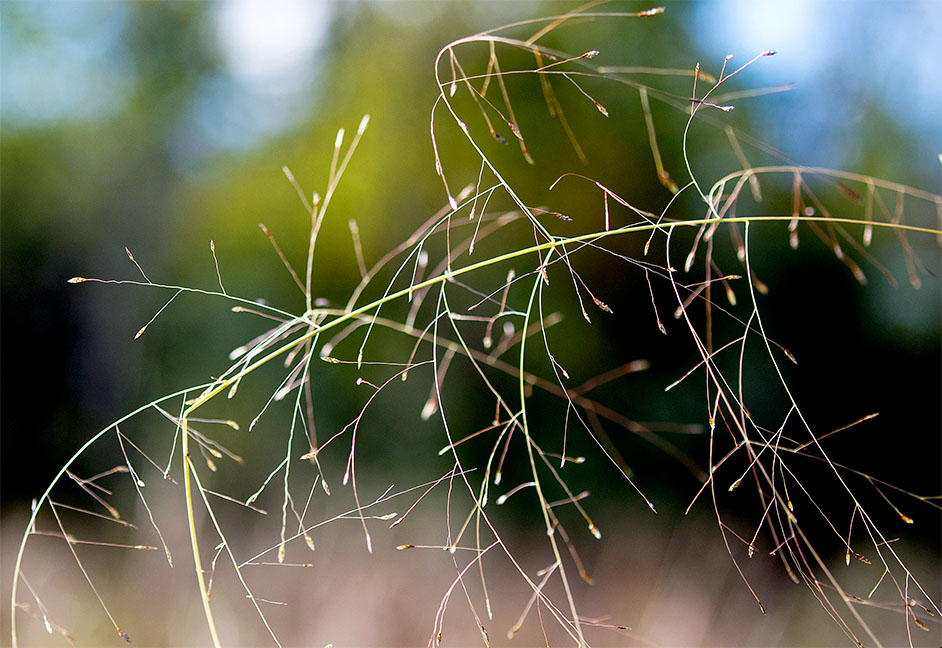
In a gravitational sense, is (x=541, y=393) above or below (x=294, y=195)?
below

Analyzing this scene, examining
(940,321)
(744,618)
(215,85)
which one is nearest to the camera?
(744,618)

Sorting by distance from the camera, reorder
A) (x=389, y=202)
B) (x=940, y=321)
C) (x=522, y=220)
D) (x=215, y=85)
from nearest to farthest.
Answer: (x=940, y=321)
(x=522, y=220)
(x=389, y=202)
(x=215, y=85)

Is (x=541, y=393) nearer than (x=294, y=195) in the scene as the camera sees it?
Yes

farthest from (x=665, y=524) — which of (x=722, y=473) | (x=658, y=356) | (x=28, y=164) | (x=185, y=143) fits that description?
(x=28, y=164)

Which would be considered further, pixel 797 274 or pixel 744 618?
pixel 797 274

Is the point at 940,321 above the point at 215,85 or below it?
below

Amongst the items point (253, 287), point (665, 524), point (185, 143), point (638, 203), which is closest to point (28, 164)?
point (185, 143)

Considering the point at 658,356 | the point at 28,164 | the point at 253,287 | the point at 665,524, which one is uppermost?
the point at 28,164

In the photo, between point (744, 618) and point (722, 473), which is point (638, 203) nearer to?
point (722, 473)

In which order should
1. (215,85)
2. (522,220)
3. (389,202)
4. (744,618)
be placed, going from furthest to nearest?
(215,85), (389,202), (522,220), (744,618)

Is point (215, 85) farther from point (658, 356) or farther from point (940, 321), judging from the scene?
point (940, 321)
